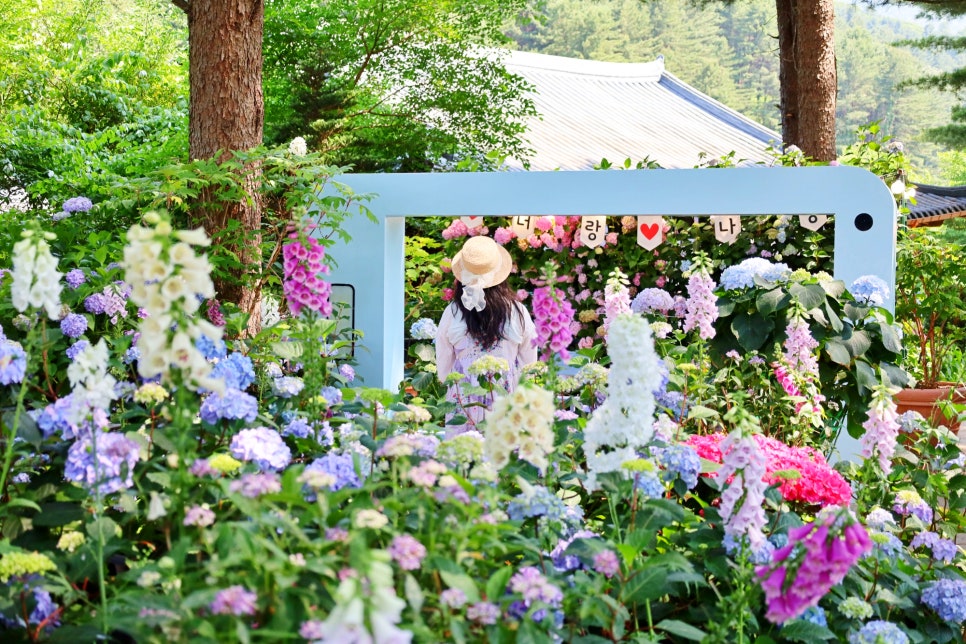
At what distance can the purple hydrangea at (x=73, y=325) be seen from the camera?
7.71 ft

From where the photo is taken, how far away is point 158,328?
113cm

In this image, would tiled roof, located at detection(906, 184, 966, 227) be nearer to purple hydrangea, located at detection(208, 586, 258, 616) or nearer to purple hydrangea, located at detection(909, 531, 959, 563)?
purple hydrangea, located at detection(909, 531, 959, 563)

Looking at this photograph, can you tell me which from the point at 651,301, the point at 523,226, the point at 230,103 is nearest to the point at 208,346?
the point at 651,301

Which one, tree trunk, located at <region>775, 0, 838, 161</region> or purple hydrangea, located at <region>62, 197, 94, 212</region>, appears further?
tree trunk, located at <region>775, 0, 838, 161</region>

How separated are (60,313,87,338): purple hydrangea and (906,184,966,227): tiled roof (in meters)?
10.5

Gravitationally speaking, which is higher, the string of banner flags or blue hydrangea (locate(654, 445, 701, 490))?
the string of banner flags

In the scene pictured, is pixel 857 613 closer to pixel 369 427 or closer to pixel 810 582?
pixel 810 582

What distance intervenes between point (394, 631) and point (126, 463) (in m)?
0.70

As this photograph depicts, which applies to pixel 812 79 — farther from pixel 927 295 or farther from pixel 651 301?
pixel 651 301

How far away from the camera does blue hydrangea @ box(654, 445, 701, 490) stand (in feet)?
5.51

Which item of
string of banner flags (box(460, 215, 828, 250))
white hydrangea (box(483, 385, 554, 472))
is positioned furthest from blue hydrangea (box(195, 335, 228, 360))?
string of banner flags (box(460, 215, 828, 250))

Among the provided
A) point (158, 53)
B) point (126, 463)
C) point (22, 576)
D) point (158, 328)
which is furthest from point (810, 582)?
point (158, 53)

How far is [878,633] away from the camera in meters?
1.54

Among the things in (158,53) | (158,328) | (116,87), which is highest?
(158,53)
